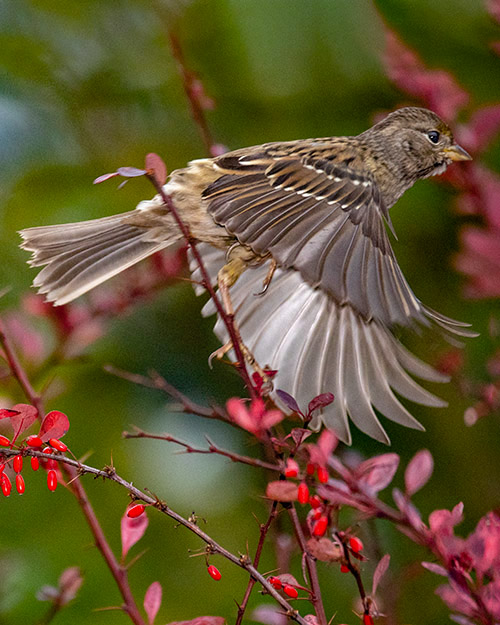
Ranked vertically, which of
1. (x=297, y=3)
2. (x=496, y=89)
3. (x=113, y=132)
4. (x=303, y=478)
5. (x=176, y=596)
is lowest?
(x=176, y=596)

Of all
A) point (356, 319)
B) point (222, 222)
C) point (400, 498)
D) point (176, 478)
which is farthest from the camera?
point (176, 478)

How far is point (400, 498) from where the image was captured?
1273 mm

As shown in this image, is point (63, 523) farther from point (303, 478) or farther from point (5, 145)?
point (303, 478)

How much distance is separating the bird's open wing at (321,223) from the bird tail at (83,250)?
33 centimetres

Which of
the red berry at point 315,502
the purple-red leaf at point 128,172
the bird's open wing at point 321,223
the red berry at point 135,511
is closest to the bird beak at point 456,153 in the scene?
the bird's open wing at point 321,223

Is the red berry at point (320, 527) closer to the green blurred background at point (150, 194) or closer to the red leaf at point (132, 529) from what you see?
the red leaf at point (132, 529)

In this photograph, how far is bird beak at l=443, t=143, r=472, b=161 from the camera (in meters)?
2.47

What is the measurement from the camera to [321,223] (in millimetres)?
2051

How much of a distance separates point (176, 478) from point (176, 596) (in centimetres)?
40

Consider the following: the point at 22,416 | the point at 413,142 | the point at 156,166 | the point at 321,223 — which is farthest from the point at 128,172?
the point at 413,142

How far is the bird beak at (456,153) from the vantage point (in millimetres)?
2469

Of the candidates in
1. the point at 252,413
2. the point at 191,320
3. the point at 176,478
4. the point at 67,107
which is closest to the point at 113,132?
the point at 67,107

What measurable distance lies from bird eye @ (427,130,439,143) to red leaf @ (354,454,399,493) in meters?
1.71

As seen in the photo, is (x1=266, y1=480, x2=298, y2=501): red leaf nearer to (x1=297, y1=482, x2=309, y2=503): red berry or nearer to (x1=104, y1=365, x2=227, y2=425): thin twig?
(x1=297, y1=482, x2=309, y2=503): red berry
